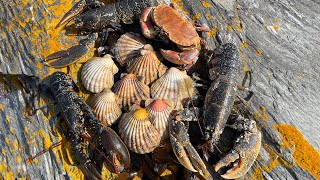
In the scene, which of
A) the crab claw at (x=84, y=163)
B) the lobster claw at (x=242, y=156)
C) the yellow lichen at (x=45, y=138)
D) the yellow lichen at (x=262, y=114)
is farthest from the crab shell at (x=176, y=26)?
the yellow lichen at (x=45, y=138)

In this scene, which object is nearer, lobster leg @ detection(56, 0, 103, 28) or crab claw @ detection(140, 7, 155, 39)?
crab claw @ detection(140, 7, 155, 39)

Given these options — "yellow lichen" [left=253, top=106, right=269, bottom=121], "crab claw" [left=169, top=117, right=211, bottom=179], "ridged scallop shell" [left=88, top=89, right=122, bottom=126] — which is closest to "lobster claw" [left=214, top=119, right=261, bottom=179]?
"crab claw" [left=169, top=117, right=211, bottom=179]

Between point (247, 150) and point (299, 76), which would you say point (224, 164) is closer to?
point (247, 150)

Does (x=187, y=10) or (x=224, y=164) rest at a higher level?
(x=187, y=10)

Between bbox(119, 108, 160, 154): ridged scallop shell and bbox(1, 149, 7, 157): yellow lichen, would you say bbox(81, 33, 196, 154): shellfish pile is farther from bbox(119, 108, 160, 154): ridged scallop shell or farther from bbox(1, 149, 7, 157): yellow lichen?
bbox(1, 149, 7, 157): yellow lichen

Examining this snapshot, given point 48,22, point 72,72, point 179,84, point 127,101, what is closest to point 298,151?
point 179,84

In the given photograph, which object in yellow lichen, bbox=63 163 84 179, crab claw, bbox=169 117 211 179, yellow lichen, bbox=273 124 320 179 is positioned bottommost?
yellow lichen, bbox=63 163 84 179
